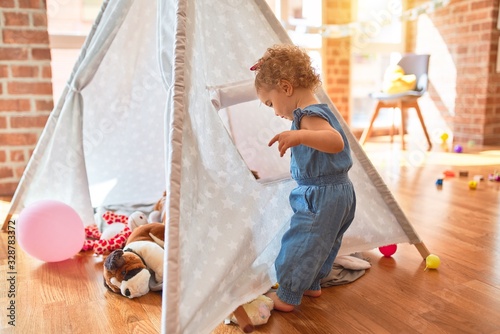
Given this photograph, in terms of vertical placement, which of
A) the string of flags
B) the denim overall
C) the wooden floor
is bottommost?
the wooden floor

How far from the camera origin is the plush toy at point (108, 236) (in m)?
1.86

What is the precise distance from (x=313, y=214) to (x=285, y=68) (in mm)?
402

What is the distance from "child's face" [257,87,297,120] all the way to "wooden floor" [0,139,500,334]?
576 mm

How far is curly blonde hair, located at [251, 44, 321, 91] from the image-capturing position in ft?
4.17

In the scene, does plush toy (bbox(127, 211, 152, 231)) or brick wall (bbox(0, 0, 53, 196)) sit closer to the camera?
plush toy (bbox(127, 211, 152, 231))

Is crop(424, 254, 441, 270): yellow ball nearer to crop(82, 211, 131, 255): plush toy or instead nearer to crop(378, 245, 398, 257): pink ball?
crop(378, 245, 398, 257): pink ball

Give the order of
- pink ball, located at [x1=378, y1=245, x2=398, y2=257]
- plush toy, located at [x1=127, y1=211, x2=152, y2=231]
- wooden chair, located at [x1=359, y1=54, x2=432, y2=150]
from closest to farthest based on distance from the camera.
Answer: pink ball, located at [x1=378, y1=245, x2=398, y2=257]
plush toy, located at [x1=127, y1=211, x2=152, y2=231]
wooden chair, located at [x1=359, y1=54, x2=432, y2=150]

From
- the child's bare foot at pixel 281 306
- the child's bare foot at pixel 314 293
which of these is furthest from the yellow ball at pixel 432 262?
the child's bare foot at pixel 281 306

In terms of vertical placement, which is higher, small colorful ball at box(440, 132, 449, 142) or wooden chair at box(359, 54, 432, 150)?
wooden chair at box(359, 54, 432, 150)

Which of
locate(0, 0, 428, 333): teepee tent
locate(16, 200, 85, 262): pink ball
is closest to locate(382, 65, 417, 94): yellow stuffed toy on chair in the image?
locate(0, 0, 428, 333): teepee tent

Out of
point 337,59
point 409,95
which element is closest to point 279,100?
point 409,95

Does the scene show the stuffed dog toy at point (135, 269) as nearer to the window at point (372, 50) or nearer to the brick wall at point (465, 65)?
the window at point (372, 50)

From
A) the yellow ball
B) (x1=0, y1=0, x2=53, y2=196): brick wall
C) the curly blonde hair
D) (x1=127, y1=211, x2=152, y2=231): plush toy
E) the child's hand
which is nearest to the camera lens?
the child's hand

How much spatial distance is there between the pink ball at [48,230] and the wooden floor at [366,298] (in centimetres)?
7
